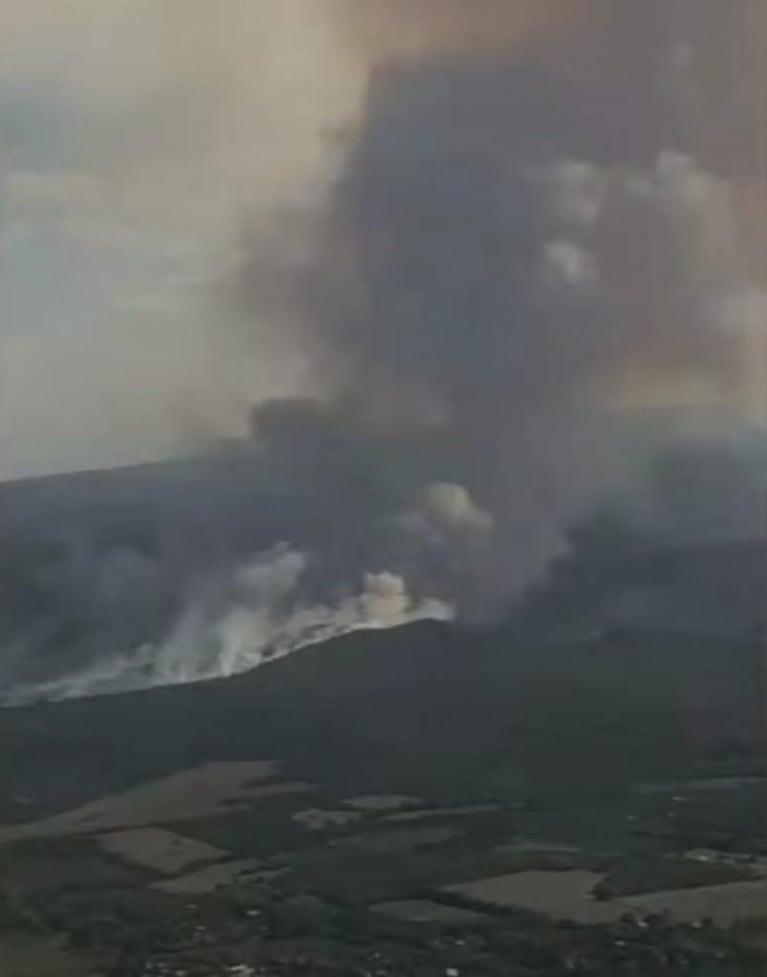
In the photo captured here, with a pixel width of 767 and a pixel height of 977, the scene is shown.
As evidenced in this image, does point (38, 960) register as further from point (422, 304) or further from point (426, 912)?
point (422, 304)

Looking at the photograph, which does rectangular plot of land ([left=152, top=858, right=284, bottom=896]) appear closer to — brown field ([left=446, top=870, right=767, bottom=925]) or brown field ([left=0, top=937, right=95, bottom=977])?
brown field ([left=0, top=937, right=95, bottom=977])

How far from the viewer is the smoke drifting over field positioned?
1676 mm

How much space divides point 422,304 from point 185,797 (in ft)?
2.07

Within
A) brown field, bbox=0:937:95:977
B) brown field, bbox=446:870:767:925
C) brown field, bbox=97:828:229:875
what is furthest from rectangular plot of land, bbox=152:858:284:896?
brown field, bbox=446:870:767:925

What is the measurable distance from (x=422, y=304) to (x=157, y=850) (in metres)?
0.70

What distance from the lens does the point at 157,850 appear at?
5.43ft

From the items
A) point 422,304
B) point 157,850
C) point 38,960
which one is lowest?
point 38,960

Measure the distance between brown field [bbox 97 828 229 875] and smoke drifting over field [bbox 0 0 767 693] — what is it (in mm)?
179

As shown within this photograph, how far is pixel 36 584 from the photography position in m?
1.67

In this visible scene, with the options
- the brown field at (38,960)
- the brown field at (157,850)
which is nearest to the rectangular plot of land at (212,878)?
the brown field at (157,850)

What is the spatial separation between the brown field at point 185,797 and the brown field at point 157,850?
1 cm

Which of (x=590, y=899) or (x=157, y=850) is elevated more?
(x=157, y=850)

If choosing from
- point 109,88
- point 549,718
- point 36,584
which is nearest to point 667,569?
point 549,718

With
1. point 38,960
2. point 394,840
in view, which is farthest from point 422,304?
point 38,960
